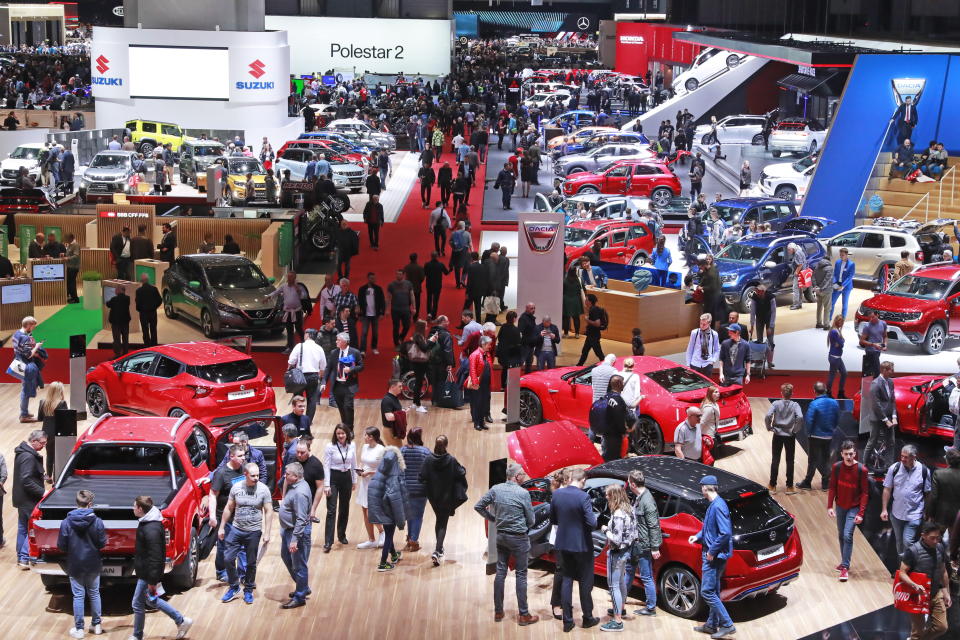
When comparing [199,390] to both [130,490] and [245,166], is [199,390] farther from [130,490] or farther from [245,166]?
[245,166]

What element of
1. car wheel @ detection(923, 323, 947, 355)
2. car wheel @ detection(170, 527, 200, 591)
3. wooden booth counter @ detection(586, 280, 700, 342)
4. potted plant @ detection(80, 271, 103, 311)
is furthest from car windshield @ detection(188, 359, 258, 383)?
car wheel @ detection(923, 323, 947, 355)

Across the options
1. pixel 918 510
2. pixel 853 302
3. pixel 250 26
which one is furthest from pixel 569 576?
pixel 250 26

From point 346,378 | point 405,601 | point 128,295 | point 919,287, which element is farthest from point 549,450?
point 128,295

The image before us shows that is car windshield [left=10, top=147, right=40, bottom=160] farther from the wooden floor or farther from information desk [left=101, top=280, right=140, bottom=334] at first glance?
the wooden floor

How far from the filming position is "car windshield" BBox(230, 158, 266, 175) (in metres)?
36.6

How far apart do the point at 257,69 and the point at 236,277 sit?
25.0m

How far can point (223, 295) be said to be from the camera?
23.0 metres

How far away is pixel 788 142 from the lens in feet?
152

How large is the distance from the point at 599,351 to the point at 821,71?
2749 cm

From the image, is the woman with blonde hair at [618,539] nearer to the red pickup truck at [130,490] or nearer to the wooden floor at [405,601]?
the wooden floor at [405,601]

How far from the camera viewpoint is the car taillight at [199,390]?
1677 cm

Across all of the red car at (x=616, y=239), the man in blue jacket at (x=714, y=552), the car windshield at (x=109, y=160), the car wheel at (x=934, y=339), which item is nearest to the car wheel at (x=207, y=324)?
the red car at (x=616, y=239)

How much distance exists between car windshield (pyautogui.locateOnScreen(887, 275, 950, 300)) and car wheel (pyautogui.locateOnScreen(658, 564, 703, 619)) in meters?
12.3

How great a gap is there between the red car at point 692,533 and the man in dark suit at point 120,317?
1027cm
